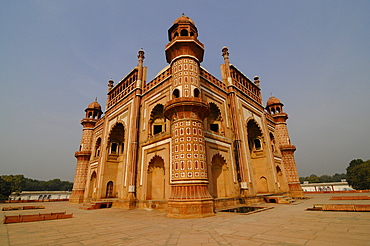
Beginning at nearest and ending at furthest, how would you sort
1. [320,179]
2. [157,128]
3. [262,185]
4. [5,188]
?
[157,128], [262,185], [5,188], [320,179]

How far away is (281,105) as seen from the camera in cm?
2934

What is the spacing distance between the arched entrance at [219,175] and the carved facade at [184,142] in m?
0.08

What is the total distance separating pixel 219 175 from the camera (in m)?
16.3

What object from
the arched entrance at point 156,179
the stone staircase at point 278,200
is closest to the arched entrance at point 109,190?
the arched entrance at point 156,179

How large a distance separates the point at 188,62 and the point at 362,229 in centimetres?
1280

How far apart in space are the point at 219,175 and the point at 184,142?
6385mm

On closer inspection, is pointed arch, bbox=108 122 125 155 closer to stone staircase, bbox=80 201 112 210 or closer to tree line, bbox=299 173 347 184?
stone staircase, bbox=80 201 112 210

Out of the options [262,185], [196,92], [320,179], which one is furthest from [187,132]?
[320,179]

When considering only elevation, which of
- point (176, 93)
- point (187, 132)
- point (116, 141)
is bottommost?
point (187, 132)

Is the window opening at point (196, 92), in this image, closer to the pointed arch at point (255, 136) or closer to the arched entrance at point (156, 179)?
the arched entrance at point (156, 179)

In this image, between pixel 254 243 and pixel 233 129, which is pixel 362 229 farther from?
pixel 233 129

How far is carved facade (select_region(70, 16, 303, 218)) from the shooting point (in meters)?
11.9

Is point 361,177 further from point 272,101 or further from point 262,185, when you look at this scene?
point 262,185

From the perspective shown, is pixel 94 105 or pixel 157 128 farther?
pixel 94 105
